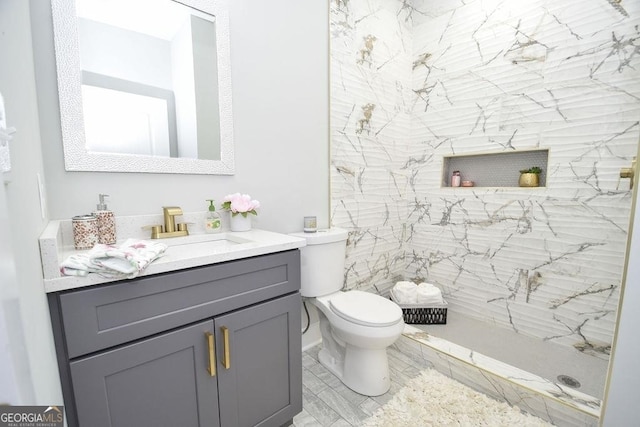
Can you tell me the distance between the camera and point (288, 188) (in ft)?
5.91

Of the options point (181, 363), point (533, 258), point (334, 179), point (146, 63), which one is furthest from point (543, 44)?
point (181, 363)

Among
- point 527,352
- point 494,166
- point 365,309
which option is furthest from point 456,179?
point 365,309

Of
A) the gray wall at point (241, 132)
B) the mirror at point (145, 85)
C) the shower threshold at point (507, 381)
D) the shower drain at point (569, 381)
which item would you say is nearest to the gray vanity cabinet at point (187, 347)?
the gray wall at point (241, 132)

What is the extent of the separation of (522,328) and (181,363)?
223 centimetres

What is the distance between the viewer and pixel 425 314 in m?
2.20

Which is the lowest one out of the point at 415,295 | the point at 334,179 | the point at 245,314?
the point at 415,295

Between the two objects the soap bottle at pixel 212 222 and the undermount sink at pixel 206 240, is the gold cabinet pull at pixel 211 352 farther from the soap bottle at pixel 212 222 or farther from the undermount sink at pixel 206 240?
the soap bottle at pixel 212 222

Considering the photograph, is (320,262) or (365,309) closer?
(365,309)

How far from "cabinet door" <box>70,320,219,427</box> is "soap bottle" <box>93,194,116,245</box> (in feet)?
1.59

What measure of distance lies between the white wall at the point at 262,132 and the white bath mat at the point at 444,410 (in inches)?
44.3

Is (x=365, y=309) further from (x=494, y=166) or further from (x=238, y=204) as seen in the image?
(x=494, y=166)

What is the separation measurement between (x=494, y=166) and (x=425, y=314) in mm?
1279

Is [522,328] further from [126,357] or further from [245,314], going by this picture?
[126,357]

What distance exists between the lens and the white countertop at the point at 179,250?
721mm
